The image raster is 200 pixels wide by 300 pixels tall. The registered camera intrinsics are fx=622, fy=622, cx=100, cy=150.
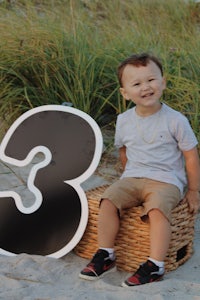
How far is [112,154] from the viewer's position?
13.8 feet

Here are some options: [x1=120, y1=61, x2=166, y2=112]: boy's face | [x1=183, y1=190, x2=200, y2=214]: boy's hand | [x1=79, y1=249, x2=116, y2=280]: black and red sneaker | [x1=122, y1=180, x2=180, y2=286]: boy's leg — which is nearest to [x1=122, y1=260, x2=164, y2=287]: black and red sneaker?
[x1=122, y1=180, x2=180, y2=286]: boy's leg

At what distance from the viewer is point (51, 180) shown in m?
3.27

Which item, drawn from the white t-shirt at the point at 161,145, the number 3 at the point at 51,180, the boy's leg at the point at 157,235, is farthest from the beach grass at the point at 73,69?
the boy's leg at the point at 157,235

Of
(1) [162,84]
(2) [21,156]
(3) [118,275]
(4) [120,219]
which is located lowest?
(3) [118,275]

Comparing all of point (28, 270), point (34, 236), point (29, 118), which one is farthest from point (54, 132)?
point (28, 270)

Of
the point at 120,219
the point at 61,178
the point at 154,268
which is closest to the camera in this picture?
the point at 154,268

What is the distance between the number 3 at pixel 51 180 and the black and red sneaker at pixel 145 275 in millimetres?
434

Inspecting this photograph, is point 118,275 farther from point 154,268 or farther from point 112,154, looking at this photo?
point 112,154

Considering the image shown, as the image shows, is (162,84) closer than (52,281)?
No

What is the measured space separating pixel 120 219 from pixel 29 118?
795 mm

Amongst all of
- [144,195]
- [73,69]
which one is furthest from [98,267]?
[73,69]

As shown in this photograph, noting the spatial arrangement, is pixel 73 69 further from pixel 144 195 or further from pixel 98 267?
pixel 98 267

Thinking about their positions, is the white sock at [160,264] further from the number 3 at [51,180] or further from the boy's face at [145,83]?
the boy's face at [145,83]

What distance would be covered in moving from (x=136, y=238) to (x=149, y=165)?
366 millimetres
